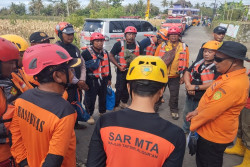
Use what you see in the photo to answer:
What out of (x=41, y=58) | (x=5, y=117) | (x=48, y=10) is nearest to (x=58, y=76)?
(x=41, y=58)

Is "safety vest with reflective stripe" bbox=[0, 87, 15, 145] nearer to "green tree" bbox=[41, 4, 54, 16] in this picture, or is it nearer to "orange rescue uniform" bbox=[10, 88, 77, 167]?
"orange rescue uniform" bbox=[10, 88, 77, 167]

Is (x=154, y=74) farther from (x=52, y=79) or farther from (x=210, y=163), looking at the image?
(x=210, y=163)

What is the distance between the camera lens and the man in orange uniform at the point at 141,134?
1.15m

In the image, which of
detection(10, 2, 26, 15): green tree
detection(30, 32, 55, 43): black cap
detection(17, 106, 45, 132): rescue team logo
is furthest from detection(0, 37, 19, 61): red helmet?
detection(10, 2, 26, 15): green tree

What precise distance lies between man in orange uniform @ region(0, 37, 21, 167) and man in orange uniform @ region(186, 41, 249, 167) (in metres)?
2.00

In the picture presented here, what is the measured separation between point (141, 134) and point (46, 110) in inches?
30.8

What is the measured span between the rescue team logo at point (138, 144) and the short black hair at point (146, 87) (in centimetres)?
27

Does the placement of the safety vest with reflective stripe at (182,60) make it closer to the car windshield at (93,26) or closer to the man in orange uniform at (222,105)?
the man in orange uniform at (222,105)

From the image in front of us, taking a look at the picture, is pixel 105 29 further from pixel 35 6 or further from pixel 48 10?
pixel 35 6

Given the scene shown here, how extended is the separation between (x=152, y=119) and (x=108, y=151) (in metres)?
0.35

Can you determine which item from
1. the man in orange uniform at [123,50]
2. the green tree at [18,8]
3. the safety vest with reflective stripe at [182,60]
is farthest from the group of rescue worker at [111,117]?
the green tree at [18,8]

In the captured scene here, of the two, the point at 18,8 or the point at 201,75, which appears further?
the point at 18,8

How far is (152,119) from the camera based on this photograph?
1194 mm

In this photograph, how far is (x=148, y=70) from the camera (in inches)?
→ 50.3
